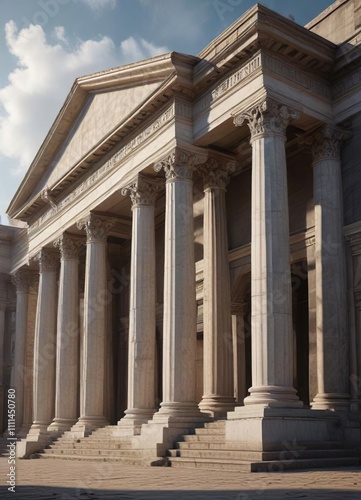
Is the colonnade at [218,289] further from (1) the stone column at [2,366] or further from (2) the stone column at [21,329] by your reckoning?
(1) the stone column at [2,366]

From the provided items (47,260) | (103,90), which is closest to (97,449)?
(47,260)

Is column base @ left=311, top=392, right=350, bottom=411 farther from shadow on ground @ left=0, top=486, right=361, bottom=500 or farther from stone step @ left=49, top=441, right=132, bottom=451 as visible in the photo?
shadow on ground @ left=0, top=486, right=361, bottom=500

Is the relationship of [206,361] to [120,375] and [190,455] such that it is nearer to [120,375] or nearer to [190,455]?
[190,455]

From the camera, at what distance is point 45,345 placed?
37031mm

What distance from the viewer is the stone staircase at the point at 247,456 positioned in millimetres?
17677

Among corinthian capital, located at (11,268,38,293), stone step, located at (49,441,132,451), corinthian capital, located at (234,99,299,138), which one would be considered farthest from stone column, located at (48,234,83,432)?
corinthian capital, located at (234,99,299,138)

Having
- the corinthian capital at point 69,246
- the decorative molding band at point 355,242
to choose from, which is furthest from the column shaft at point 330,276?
the corinthian capital at point 69,246

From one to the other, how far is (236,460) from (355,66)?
13.6 m

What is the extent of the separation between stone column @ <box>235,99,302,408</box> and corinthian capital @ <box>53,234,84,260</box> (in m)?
14.9

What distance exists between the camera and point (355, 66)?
23.4 metres

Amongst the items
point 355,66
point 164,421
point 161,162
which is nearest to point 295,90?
point 355,66

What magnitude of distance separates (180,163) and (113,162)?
5684 millimetres

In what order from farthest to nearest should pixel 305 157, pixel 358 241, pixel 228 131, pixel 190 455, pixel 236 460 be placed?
pixel 305 157 < pixel 228 131 < pixel 358 241 < pixel 190 455 < pixel 236 460

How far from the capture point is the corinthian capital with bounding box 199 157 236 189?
26.7m
